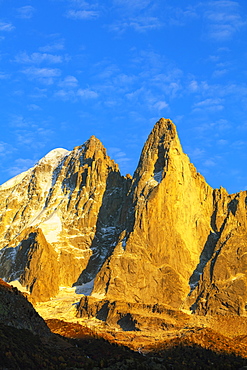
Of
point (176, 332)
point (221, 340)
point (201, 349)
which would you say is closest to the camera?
point (201, 349)

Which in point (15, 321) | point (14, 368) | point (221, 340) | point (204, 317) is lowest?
point (14, 368)

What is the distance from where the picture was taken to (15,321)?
93.5m

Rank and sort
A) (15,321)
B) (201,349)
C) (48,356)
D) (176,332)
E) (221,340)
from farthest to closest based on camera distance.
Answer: (176,332)
(221,340)
(201,349)
(15,321)
(48,356)

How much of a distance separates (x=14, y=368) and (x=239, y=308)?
430 feet

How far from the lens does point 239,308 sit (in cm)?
19925

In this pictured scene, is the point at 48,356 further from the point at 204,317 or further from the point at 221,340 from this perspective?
the point at 204,317

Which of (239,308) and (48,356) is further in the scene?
(239,308)

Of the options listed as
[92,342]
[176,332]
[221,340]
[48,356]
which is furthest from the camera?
[176,332]

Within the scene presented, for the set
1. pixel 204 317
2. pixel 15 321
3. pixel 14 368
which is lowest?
pixel 14 368

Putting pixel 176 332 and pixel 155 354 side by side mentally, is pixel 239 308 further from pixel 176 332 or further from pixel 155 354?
pixel 155 354

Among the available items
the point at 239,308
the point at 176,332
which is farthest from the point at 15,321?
the point at 239,308

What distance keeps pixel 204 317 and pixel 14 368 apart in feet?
420

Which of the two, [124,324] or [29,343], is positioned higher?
[124,324]

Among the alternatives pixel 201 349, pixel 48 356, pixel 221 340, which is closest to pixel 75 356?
pixel 48 356
